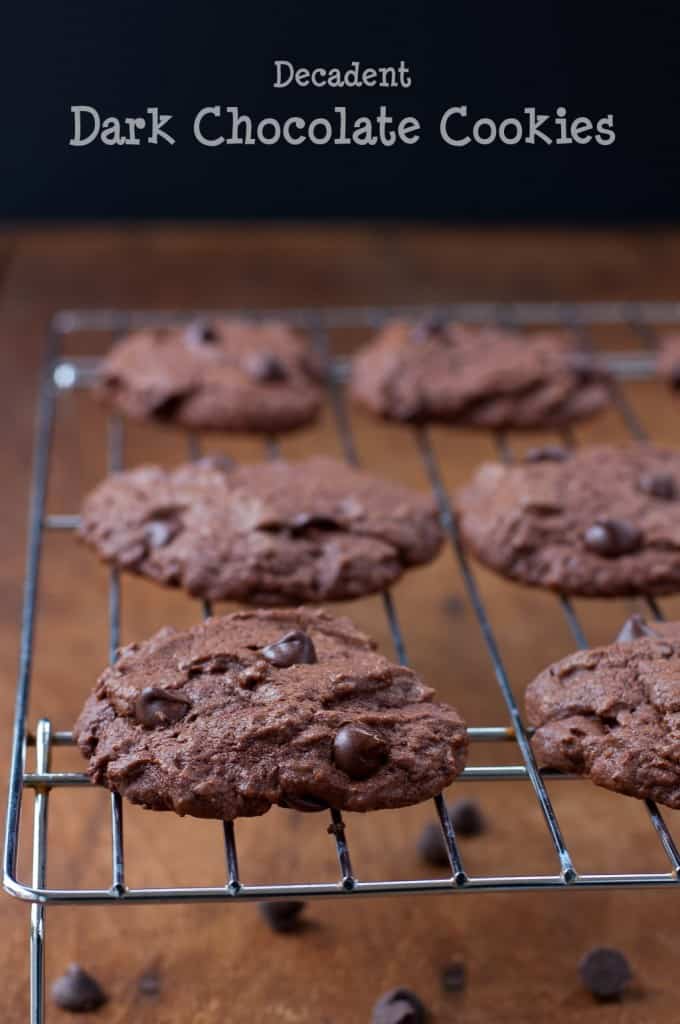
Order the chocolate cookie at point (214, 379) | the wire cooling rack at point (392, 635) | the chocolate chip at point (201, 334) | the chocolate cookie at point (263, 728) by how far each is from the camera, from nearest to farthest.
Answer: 1. the wire cooling rack at point (392, 635)
2. the chocolate cookie at point (263, 728)
3. the chocolate cookie at point (214, 379)
4. the chocolate chip at point (201, 334)

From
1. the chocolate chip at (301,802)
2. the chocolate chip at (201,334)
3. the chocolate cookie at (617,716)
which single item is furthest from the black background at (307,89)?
the chocolate chip at (301,802)

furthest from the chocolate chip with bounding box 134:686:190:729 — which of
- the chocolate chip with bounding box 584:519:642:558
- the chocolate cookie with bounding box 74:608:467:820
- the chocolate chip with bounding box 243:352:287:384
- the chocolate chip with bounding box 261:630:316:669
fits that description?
the chocolate chip with bounding box 243:352:287:384

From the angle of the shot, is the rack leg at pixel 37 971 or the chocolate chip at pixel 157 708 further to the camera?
the chocolate chip at pixel 157 708

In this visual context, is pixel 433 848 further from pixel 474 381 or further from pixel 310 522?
pixel 474 381

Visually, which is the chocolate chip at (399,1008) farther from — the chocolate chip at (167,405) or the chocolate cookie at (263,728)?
the chocolate chip at (167,405)

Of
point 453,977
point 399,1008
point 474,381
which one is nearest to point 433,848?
point 453,977

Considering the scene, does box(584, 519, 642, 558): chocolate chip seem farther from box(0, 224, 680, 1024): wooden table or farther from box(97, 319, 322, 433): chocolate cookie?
Answer: box(97, 319, 322, 433): chocolate cookie
